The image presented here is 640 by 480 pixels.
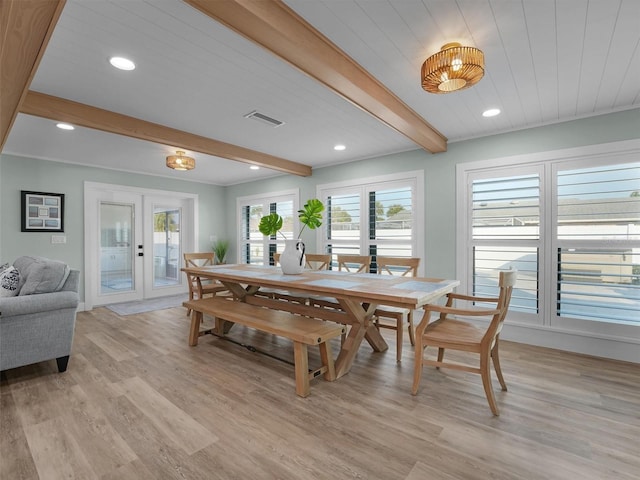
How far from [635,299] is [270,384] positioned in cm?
345

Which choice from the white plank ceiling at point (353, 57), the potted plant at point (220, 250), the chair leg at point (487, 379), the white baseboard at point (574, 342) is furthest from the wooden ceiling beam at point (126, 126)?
the white baseboard at point (574, 342)

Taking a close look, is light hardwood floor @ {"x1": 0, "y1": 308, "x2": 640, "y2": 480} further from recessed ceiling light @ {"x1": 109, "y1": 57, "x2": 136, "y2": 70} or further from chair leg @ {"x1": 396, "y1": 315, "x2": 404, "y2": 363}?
recessed ceiling light @ {"x1": 109, "y1": 57, "x2": 136, "y2": 70}

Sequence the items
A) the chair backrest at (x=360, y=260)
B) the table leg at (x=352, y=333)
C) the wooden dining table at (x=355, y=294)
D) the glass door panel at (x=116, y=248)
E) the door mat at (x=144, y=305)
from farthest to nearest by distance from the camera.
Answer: the glass door panel at (x=116, y=248), the door mat at (x=144, y=305), the chair backrest at (x=360, y=260), the table leg at (x=352, y=333), the wooden dining table at (x=355, y=294)

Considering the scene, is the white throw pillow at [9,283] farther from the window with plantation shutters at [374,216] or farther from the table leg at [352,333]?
the window with plantation shutters at [374,216]

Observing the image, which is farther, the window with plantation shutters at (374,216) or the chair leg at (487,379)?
the window with plantation shutters at (374,216)

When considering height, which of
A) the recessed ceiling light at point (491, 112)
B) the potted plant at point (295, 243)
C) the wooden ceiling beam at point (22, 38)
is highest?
the recessed ceiling light at point (491, 112)

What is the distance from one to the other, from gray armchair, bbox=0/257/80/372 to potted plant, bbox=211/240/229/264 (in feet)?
13.3

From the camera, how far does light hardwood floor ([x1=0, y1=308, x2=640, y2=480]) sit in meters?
1.55

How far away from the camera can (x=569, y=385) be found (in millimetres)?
2424

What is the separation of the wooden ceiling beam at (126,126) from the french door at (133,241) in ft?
8.61

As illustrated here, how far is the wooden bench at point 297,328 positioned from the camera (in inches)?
88.0

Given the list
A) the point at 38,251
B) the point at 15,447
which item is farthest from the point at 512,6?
the point at 38,251

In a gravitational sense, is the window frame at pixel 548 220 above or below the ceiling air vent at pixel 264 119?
below

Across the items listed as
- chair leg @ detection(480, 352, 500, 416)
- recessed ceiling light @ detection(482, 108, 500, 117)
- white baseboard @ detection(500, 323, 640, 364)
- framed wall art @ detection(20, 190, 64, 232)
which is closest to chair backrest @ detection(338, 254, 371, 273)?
white baseboard @ detection(500, 323, 640, 364)
